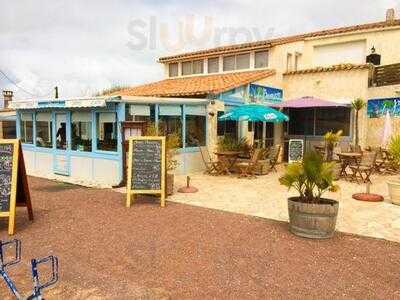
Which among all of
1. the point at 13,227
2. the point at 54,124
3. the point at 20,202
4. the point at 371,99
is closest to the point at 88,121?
the point at 54,124

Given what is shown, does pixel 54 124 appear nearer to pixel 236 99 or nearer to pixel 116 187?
pixel 116 187

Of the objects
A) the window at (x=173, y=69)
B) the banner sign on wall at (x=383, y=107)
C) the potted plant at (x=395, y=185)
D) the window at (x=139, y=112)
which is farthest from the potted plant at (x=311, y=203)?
the window at (x=173, y=69)

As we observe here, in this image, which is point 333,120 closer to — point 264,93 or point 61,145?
point 264,93

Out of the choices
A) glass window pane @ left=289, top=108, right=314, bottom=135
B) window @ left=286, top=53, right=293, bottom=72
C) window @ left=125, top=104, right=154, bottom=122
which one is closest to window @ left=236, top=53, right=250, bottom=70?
window @ left=286, top=53, right=293, bottom=72

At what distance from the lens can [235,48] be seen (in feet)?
58.9

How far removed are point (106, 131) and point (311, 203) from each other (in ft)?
23.2

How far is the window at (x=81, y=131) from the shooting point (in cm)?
1203

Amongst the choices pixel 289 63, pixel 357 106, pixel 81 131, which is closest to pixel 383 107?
pixel 357 106

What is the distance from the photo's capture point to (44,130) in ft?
45.5

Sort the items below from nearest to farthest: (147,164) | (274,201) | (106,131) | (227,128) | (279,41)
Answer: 1. (147,164)
2. (274,201)
3. (106,131)
4. (227,128)
5. (279,41)

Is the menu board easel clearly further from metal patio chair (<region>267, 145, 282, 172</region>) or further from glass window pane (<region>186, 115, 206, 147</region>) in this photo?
metal patio chair (<region>267, 145, 282, 172</region>)

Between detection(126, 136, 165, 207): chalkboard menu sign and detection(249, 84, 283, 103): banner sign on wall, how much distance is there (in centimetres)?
744

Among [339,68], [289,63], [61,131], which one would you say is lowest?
[61,131]

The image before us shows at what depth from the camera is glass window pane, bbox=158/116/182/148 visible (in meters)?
12.5
